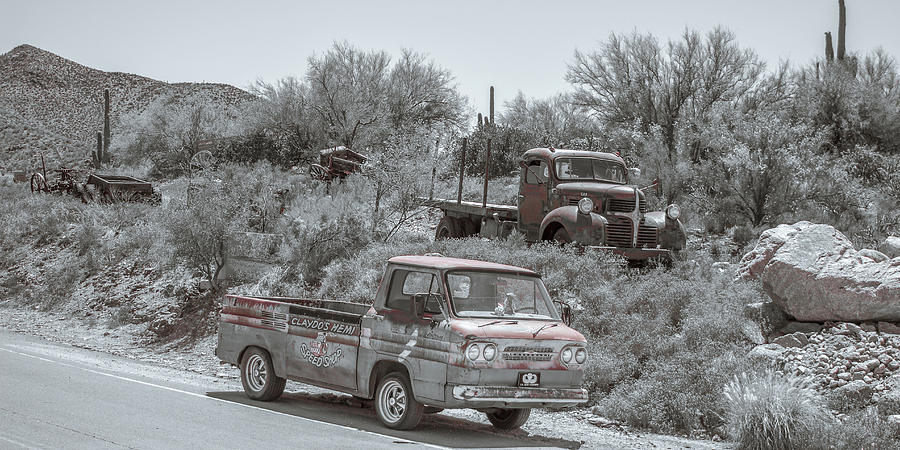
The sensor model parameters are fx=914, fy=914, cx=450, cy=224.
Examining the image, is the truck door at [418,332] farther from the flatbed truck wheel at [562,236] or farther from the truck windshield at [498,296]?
the flatbed truck wheel at [562,236]

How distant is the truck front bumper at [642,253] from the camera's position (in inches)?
697

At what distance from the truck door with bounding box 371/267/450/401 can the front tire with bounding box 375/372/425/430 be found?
0.21 meters

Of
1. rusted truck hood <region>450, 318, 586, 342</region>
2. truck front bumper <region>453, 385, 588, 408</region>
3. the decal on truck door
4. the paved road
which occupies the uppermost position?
rusted truck hood <region>450, 318, 586, 342</region>

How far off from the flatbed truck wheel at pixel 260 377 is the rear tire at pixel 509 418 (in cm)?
282

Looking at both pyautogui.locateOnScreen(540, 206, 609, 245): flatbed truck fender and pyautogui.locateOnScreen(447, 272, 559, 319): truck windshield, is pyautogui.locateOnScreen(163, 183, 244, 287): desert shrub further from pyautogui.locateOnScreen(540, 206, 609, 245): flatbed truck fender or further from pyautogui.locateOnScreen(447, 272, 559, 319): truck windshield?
pyautogui.locateOnScreen(447, 272, 559, 319): truck windshield

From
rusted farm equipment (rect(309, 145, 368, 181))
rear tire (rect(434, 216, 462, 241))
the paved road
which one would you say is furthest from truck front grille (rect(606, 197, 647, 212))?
rusted farm equipment (rect(309, 145, 368, 181))

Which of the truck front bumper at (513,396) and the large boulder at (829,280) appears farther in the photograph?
the large boulder at (829,280)

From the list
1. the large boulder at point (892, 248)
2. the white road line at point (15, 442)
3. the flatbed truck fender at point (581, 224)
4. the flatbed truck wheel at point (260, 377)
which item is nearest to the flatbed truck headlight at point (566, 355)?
the flatbed truck wheel at point (260, 377)

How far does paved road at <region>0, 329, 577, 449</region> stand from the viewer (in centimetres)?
881

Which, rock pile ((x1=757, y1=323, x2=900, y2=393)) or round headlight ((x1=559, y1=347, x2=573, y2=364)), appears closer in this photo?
round headlight ((x1=559, y1=347, x2=573, y2=364))

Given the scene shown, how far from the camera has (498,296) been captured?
10312 millimetres

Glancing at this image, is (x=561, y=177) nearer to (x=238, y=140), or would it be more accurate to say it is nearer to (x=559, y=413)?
(x=559, y=413)

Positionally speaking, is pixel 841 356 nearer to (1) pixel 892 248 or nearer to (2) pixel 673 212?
(1) pixel 892 248

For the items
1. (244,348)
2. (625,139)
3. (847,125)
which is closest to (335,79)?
(625,139)
